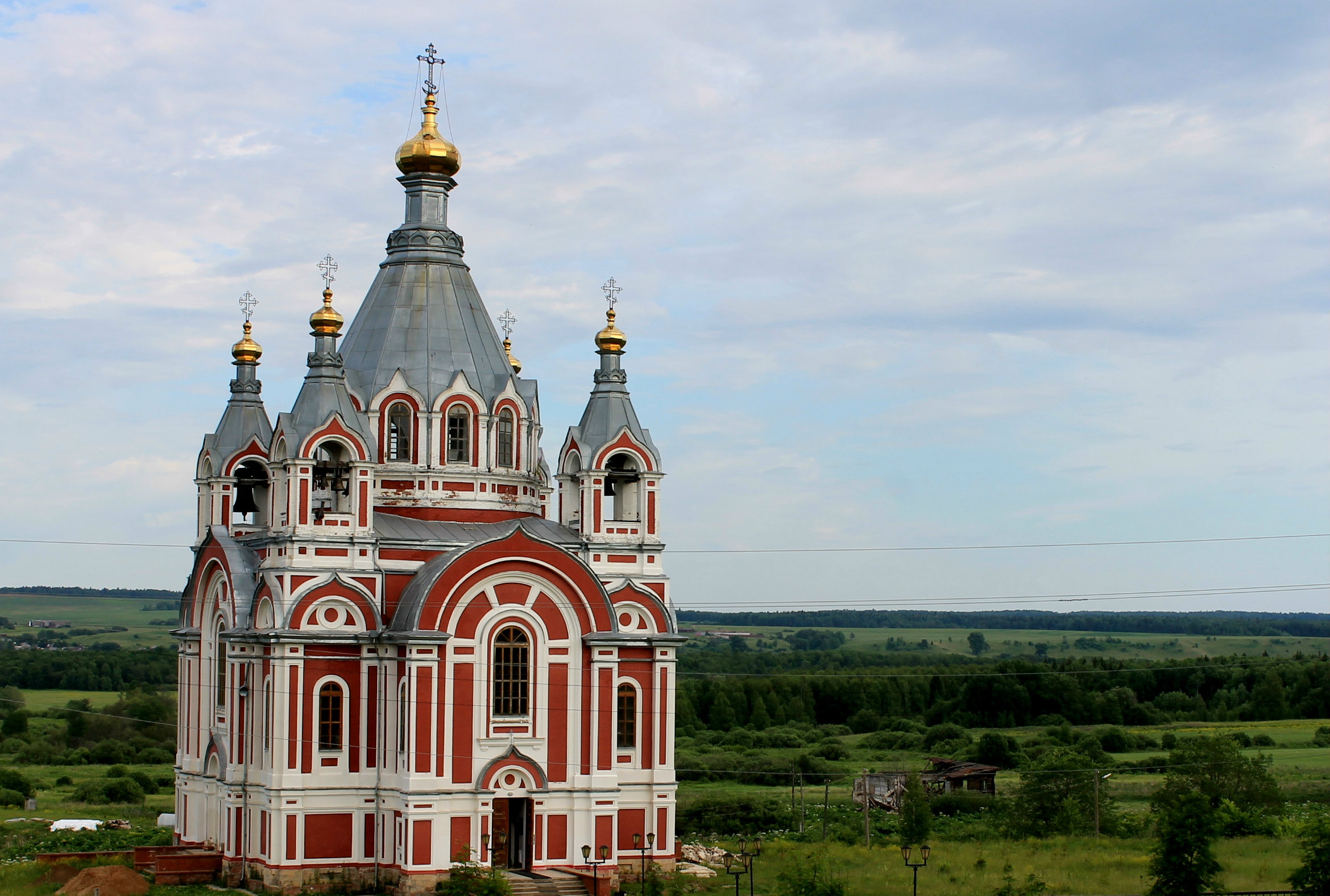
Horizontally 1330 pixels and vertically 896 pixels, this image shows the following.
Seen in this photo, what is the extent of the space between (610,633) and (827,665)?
296 ft

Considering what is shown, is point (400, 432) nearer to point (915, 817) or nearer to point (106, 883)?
point (106, 883)

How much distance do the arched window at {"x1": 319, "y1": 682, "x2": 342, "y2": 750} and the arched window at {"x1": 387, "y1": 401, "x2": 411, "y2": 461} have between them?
4.95 metres

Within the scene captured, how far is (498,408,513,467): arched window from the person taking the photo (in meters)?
36.5

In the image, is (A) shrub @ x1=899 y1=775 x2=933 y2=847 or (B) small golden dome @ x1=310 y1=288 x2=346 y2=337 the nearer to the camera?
(B) small golden dome @ x1=310 y1=288 x2=346 y2=337

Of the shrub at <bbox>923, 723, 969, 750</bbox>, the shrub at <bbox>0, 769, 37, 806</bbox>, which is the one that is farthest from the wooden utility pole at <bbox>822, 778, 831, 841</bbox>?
the shrub at <bbox>0, 769, 37, 806</bbox>

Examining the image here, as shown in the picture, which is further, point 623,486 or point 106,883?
point 623,486

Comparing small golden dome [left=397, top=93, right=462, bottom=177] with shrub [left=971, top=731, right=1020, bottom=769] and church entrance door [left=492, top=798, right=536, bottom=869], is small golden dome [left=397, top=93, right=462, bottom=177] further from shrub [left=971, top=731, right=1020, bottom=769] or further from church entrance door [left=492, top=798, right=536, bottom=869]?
shrub [left=971, top=731, right=1020, bottom=769]

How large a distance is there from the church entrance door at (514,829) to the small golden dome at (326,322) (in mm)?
9679

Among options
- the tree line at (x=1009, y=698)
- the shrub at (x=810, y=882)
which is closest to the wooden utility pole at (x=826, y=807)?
the shrub at (x=810, y=882)

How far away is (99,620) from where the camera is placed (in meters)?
179

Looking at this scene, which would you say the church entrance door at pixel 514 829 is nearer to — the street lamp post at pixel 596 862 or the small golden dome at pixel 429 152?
the street lamp post at pixel 596 862

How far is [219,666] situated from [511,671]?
22.5 ft

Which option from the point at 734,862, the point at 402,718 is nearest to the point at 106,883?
the point at 402,718

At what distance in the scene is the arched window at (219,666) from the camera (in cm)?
3606
